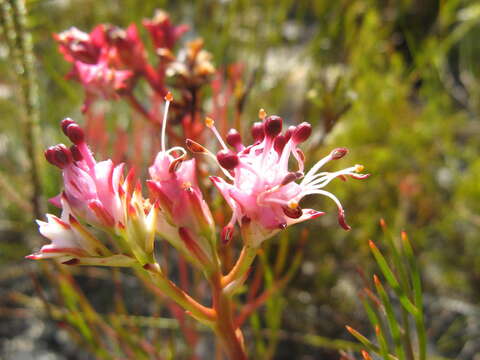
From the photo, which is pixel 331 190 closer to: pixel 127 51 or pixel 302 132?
pixel 127 51

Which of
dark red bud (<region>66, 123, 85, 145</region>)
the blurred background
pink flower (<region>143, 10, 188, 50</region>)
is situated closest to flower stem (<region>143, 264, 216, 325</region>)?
dark red bud (<region>66, 123, 85, 145</region>)

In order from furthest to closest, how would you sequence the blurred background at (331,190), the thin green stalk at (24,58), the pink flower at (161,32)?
the blurred background at (331,190), the pink flower at (161,32), the thin green stalk at (24,58)

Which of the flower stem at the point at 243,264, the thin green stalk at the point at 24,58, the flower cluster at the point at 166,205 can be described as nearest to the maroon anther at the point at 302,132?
the flower cluster at the point at 166,205

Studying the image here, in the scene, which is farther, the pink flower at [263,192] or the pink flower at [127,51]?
the pink flower at [127,51]

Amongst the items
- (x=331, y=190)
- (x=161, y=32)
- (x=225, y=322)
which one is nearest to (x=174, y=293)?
(x=225, y=322)

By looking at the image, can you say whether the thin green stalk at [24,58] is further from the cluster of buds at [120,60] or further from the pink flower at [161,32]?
the pink flower at [161,32]

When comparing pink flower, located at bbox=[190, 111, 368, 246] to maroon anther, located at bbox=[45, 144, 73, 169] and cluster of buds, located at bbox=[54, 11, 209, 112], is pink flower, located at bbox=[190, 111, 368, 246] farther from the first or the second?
cluster of buds, located at bbox=[54, 11, 209, 112]
